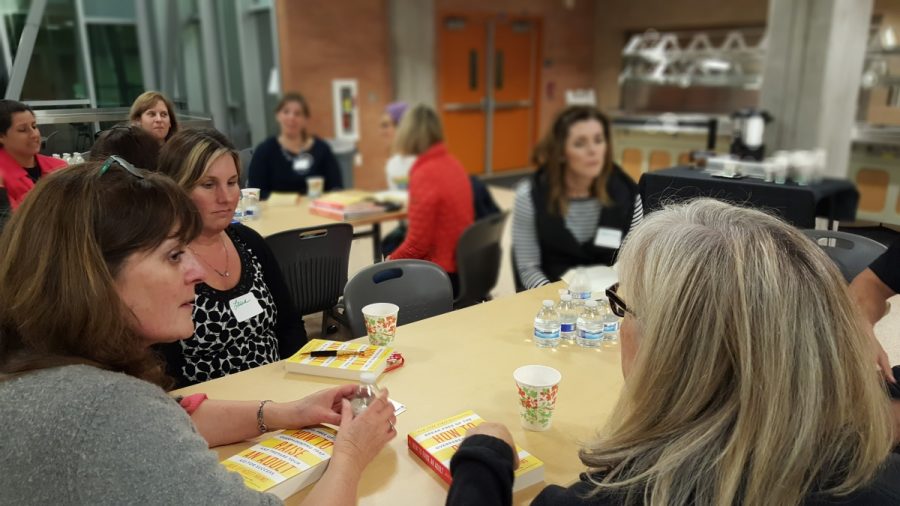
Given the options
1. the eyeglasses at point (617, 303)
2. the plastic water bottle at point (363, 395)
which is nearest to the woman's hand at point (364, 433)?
the plastic water bottle at point (363, 395)

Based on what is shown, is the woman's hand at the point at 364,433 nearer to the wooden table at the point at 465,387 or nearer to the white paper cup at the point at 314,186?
the wooden table at the point at 465,387

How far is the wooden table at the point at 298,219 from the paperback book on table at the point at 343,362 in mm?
474

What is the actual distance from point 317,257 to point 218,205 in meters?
0.45

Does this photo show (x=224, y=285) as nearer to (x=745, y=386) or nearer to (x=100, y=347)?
(x=100, y=347)

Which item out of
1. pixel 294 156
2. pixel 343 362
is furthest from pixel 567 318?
pixel 294 156

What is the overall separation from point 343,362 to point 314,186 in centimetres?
208

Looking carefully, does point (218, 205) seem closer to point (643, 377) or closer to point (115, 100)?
point (115, 100)

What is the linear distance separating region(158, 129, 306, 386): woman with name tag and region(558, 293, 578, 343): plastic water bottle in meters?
0.80

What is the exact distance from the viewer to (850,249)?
79.5 inches

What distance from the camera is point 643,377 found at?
90 centimetres

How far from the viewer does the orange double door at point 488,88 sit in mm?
8641

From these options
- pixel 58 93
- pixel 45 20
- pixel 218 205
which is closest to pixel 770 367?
pixel 218 205

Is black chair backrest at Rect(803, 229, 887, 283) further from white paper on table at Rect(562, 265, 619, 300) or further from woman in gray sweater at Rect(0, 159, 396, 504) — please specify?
woman in gray sweater at Rect(0, 159, 396, 504)

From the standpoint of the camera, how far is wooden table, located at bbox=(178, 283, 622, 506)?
117cm
